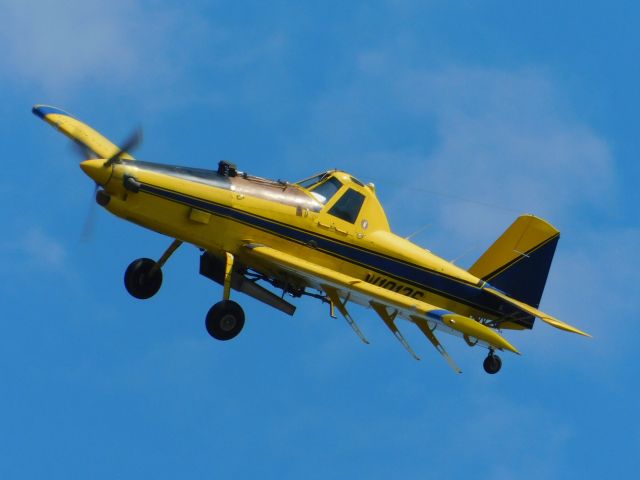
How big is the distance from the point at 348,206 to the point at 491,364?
4.29 m

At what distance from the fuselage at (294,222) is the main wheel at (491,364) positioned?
81 cm

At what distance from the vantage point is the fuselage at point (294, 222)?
2173 cm

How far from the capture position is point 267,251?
73.1 feet

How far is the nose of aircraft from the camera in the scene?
21281 millimetres

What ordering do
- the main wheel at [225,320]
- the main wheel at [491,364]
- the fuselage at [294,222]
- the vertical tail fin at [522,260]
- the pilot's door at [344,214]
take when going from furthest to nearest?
the vertical tail fin at [522,260] < the main wheel at [491,364] < the pilot's door at [344,214] < the main wheel at [225,320] < the fuselage at [294,222]

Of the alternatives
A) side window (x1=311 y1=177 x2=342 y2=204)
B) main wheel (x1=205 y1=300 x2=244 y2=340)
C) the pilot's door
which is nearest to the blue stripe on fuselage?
the pilot's door

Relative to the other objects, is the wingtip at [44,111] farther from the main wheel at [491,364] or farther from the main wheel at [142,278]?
the main wheel at [491,364]

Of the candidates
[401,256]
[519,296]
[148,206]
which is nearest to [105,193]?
[148,206]

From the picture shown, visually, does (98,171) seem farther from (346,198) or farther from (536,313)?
(536,313)

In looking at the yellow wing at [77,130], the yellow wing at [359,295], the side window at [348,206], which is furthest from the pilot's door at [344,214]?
the yellow wing at [77,130]

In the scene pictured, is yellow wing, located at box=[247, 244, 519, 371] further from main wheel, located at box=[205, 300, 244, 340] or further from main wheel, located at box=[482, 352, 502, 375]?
main wheel, located at box=[482, 352, 502, 375]

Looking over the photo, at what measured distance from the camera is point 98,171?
69.8ft

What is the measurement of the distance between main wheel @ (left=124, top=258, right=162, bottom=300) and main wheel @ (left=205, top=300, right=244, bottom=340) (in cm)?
204

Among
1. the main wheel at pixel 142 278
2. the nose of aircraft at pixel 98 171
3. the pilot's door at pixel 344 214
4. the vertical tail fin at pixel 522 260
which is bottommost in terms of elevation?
the main wheel at pixel 142 278
